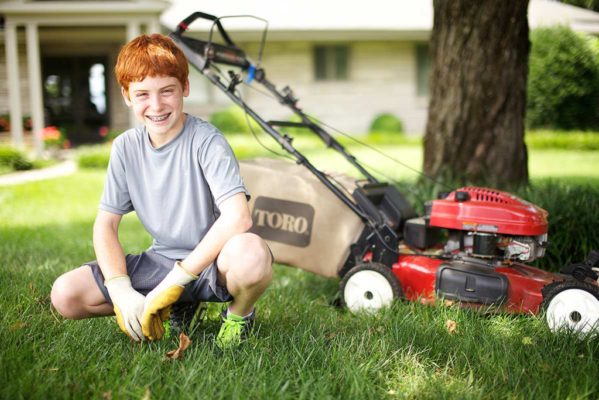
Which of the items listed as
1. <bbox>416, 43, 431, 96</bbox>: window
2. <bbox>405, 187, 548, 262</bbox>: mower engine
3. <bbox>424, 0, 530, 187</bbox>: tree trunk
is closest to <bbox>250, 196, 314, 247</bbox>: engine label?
<bbox>405, 187, 548, 262</bbox>: mower engine

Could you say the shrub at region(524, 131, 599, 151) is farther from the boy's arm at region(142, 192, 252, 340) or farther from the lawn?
the boy's arm at region(142, 192, 252, 340)

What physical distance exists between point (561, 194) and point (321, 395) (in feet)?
8.82

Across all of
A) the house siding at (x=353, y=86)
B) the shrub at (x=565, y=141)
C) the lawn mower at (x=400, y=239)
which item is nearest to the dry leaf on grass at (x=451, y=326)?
the lawn mower at (x=400, y=239)

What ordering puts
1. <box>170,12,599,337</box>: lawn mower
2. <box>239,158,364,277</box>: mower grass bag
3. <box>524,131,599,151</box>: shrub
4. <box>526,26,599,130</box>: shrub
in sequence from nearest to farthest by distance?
<box>170,12,599,337</box>: lawn mower
<box>239,158,364,277</box>: mower grass bag
<box>524,131,599,151</box>: shrub
<box>526,26,599,130</box>: shrub

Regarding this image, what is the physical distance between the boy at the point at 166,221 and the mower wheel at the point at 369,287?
73cm

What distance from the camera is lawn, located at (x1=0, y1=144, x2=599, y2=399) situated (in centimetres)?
184

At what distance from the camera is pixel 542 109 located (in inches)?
539

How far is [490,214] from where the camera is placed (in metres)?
2.56

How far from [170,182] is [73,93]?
13845mm

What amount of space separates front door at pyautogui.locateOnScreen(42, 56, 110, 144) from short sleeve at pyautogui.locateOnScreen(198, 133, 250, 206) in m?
13.3

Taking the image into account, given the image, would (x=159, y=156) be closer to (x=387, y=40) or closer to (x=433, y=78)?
(x=433, y=78)

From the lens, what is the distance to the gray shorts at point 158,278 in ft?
6.96

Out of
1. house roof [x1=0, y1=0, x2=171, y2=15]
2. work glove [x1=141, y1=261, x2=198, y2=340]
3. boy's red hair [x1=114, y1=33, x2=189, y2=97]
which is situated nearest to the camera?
work glove [x1=141, y1=261, x2=198, y2=340]

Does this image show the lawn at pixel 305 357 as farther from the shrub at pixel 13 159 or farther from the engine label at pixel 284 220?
the shrub at pixel 13 159
